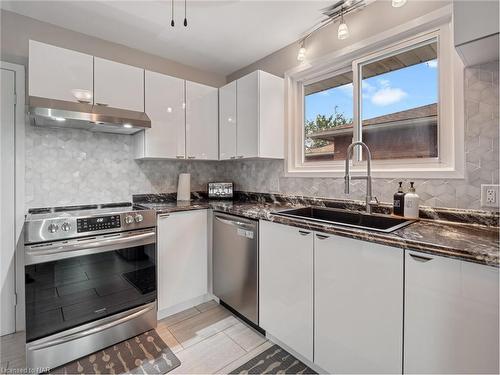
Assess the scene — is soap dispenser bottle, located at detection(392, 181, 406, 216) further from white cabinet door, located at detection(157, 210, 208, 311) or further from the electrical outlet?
white cabinet door, located at detection(157, 210, 208, 311)

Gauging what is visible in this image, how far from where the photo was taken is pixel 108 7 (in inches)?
72.6

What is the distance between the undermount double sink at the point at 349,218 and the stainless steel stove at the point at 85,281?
3.81ft

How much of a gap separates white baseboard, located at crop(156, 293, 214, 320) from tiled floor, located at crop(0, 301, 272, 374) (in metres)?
0.04

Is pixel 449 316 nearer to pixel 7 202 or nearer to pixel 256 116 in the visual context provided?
pixel 256 116

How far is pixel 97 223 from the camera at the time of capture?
1.73m

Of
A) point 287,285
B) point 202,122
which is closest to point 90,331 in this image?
point 287,285

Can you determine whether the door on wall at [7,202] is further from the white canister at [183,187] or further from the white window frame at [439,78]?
the white window frame at [439,78]

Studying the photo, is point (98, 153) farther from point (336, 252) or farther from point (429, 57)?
point (429, 57)

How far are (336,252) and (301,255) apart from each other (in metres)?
0.26

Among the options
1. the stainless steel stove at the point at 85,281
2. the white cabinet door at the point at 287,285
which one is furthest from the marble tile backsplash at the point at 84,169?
the white cabinet door at the point at 287,285

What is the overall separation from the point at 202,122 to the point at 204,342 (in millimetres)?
2028

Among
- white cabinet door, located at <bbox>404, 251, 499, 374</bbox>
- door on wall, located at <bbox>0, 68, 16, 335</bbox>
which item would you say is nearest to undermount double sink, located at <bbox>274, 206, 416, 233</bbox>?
white cabinet door, located at <bbox>404, 251, 499, 374</bbox>

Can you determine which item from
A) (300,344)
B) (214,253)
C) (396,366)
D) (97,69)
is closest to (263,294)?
(300,344)

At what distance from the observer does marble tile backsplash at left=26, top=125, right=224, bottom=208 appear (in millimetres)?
2014
